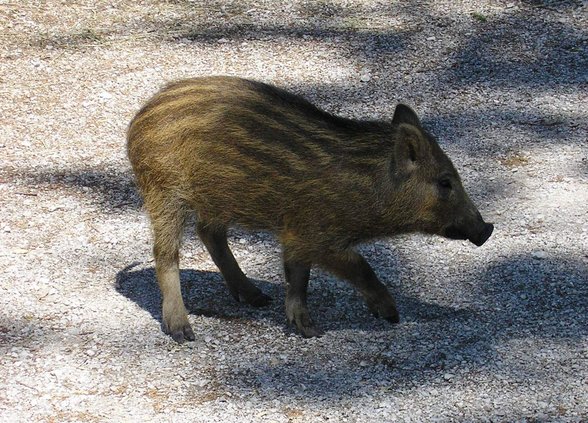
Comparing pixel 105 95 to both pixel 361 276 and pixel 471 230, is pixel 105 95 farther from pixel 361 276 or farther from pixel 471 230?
pixel 471 230

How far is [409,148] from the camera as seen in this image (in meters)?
5.66

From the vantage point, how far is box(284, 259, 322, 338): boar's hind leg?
5.76 m

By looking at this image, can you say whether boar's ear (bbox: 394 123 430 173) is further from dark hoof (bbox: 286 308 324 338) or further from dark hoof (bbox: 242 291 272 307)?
dark hoof (bbox: 242 291 272 307)

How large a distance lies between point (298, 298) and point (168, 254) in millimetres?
761

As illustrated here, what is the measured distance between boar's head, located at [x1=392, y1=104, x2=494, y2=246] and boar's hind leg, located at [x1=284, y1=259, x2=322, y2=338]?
640 millimetres

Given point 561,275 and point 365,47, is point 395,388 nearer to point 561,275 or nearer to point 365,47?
point 561,275

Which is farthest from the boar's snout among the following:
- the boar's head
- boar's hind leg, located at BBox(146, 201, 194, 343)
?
boar's hind leg, located at BBox(146, 201, 194, 343)

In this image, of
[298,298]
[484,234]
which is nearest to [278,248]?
[298,298]

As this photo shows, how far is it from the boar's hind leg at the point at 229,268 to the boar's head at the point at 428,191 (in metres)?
0.99

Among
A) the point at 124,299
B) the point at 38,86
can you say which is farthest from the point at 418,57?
the point at 124,299

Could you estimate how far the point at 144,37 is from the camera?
9180 mm

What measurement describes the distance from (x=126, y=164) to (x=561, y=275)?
3.18m

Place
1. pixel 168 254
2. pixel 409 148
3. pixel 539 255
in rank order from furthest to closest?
pixel 539 255, pixel 168 254, pixel 409 148

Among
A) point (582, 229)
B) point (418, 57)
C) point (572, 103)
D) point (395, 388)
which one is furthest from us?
point (418, 57)
